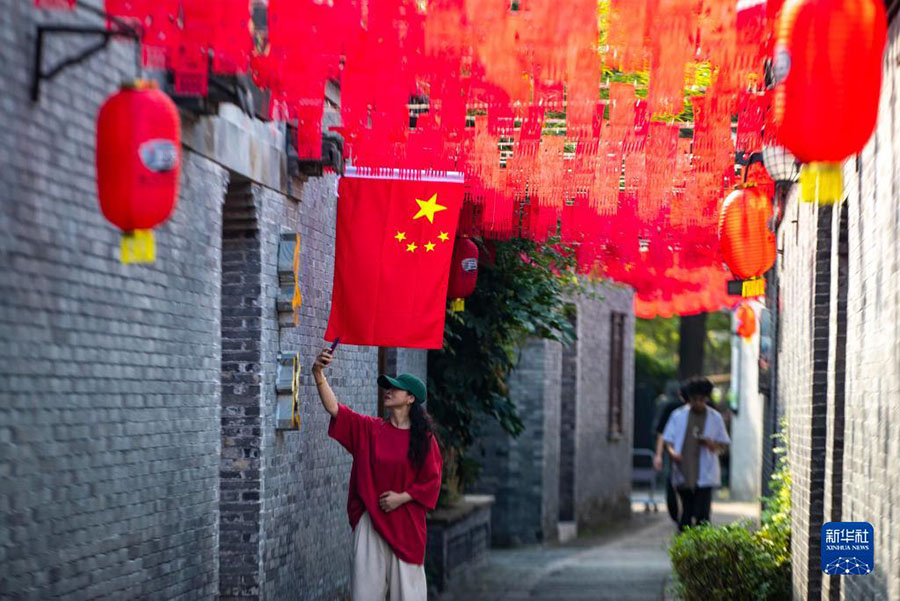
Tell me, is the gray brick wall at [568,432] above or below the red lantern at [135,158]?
below

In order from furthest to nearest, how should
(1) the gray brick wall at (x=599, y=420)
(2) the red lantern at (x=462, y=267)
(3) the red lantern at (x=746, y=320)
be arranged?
(1) the gray brick wall at (x=599, y=420) → (3) the red lantern at (x=746, y=320) → (2) the red lantern at (x=462, y=267)

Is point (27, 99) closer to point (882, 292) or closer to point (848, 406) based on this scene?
point (882, 292)

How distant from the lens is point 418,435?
340 inches

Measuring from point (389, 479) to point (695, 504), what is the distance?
6.03 meters

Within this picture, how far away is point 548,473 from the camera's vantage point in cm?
2020

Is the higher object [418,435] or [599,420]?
[418,435]

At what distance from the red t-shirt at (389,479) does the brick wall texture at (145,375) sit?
2.77 ft

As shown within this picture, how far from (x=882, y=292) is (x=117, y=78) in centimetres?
378

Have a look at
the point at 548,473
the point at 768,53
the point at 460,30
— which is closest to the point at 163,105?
the point at 460,30

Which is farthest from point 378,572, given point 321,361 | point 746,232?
point 746,232

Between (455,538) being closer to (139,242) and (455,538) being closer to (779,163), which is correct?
(779,163)

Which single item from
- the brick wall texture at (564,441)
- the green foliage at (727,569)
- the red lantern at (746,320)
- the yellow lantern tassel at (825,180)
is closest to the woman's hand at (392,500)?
the green foliage at (727,569)

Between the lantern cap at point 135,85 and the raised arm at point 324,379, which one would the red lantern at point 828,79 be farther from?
the raised arm at point 324,379

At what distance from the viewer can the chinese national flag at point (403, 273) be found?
9.66 metres
